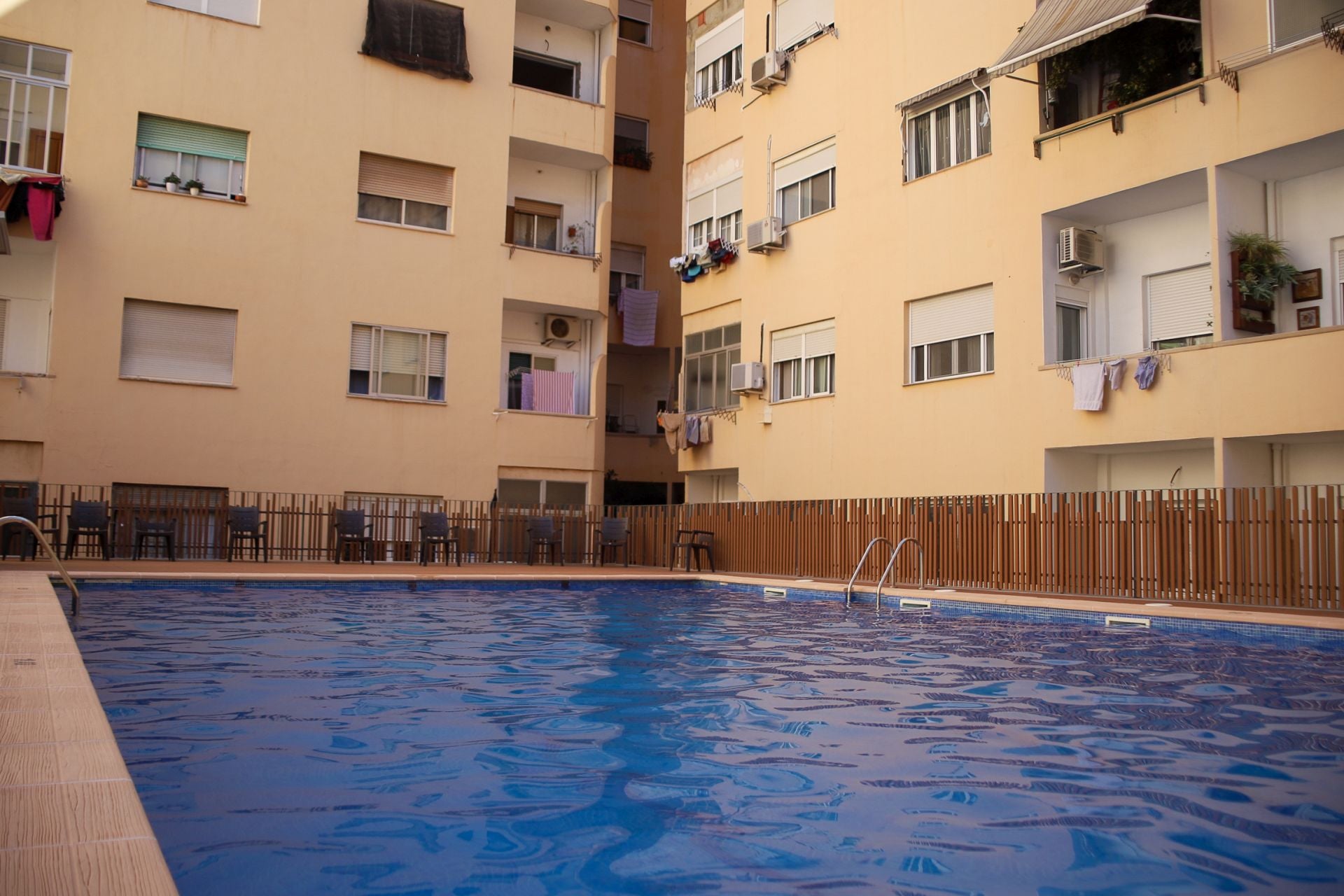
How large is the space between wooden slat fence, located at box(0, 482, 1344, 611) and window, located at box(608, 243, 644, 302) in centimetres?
797

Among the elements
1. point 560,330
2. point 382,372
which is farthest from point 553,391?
point 382,372

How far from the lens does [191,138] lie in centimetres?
1966

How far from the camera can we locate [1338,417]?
11.7 meters

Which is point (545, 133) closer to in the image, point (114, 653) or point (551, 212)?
point (551, 212)

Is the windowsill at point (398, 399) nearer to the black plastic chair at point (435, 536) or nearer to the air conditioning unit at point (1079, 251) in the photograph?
the black plastic chair at point (435, 536)

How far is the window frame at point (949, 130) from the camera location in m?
16.6

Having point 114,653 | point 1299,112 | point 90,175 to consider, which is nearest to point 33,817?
point 114,653

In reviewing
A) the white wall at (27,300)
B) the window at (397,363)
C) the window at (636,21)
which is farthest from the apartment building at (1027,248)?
the white wall at (27,300)

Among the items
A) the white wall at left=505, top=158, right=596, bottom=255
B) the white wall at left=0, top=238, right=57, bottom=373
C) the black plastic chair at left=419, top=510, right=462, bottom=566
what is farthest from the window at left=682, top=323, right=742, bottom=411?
the white wall at left=0, top=238, right=57, bottom=373

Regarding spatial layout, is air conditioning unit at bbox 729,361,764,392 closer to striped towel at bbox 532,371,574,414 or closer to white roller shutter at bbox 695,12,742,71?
striped towel at bbox 532,371,574,414

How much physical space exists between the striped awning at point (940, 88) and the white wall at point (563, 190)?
8598 mm

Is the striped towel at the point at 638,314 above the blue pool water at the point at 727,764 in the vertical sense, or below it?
above

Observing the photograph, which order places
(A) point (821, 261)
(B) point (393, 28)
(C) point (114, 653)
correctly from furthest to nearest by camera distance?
(B) point (393, 28)
(A) point (821, 261)
(C) point (114, 653)

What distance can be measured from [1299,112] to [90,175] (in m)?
18.6
